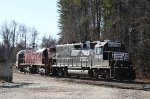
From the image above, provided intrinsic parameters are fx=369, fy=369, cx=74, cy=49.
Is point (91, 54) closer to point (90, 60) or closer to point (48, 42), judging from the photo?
point (90, 60)

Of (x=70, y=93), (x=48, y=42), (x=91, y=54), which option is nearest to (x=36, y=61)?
(x=91, y=54)

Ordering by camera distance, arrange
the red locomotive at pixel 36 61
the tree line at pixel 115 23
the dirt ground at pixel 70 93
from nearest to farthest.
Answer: the dirt ground at pixel 70 93
the tree line at pixel 115 23
the red locomotive at pixel 36 61

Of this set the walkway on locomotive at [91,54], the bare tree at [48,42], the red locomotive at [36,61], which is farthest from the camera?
the bare tree at [48,42]

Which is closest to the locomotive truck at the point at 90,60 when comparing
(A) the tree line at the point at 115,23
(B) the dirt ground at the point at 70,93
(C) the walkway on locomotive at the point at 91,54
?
(C) the walkway on locomotive at the point at 91,54

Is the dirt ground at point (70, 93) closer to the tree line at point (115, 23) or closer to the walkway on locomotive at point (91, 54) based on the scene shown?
the walkway on locomotive at point (91, 54)

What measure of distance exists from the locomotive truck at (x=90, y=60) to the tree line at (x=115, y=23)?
18.4 ft

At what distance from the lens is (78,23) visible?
62.0m

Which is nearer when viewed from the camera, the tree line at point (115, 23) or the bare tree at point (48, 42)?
the tree line at point (115, 23)

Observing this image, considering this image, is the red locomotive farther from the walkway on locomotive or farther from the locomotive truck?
the walkway on locomotive

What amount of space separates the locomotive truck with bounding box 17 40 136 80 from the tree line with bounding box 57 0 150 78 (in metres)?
5.59

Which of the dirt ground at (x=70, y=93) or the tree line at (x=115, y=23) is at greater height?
the tree line at (x=115, y=23)

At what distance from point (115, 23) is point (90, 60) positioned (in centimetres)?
1225

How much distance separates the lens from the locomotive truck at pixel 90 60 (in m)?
28.7

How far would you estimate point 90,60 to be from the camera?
103ft
